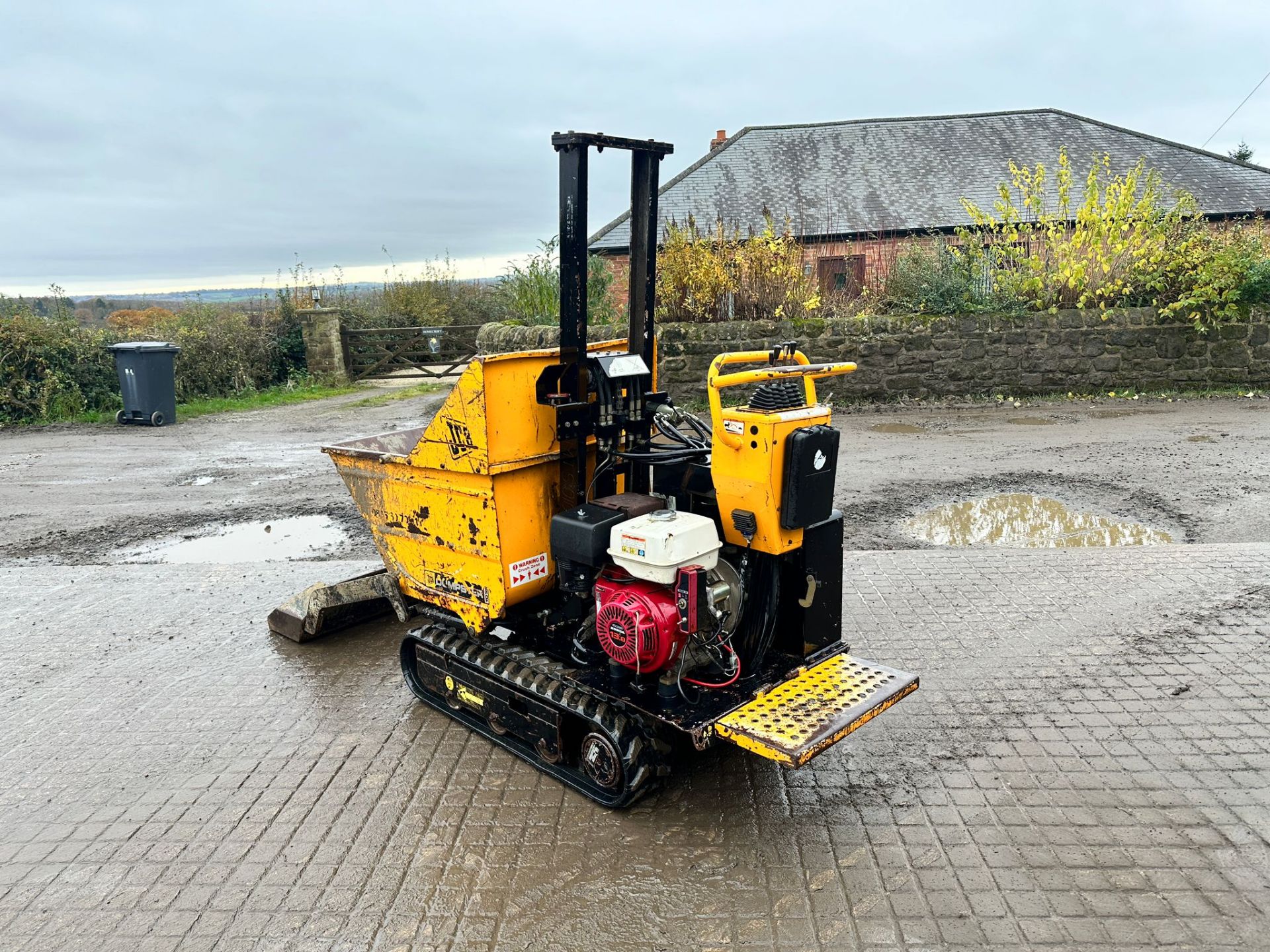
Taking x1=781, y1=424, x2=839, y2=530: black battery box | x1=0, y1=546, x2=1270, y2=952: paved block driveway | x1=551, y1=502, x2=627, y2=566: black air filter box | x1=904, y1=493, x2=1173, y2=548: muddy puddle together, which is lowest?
x1=0, y1=546, x2=1270, y2=952: paved block driveway

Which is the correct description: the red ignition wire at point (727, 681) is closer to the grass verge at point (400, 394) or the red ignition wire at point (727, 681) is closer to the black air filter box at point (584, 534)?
the black air filter box at point (584, 534)

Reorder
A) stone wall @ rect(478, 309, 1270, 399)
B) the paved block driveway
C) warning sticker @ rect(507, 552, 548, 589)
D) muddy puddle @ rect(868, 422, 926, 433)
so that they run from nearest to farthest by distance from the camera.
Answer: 1. the paved block driveway
2. warning sticker @ rect(507, 552, 548, 589)
3. muddy puddle @ rect(868, 422, 926, 433)
4. stone wall @ rect(478, 309, 1270, 399)

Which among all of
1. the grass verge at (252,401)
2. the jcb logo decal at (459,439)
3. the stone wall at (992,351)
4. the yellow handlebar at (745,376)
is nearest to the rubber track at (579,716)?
the jcb logo decal at (459,439)

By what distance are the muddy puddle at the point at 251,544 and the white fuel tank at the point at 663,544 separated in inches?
191

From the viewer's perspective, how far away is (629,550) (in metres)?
3.65

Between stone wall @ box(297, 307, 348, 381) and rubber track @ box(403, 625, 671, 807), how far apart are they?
656 inches

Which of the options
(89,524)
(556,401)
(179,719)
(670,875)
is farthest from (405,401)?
(670,875)

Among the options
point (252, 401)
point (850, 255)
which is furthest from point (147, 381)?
point (850, 255)

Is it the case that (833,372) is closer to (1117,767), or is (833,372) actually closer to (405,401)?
(1117,767)

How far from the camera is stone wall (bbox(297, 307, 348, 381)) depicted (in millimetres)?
19500

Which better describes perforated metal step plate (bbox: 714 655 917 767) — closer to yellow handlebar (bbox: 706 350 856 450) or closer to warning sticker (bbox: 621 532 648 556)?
warning sticker (bbox: 621 532 648 556)

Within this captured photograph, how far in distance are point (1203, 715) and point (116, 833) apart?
17.1 ft

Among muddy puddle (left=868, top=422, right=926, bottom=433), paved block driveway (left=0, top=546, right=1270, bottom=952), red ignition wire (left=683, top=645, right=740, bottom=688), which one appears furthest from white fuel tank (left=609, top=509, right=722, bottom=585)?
muddy puddle (left=868, top=422, right=926, bottom=433)

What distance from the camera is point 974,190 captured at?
73.8 ft
